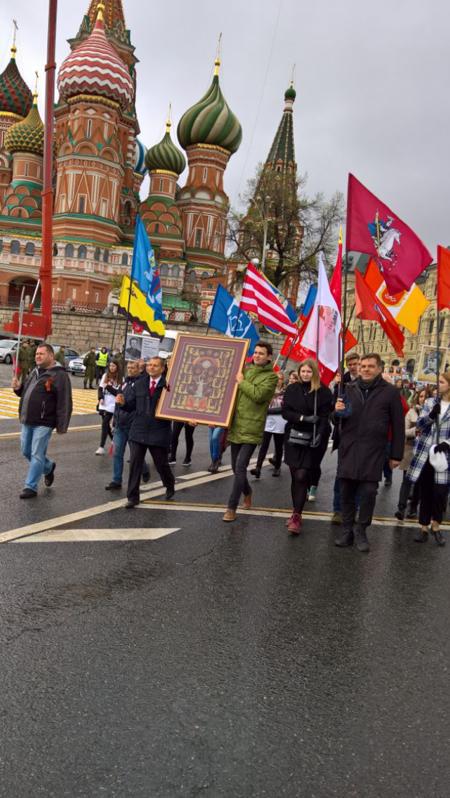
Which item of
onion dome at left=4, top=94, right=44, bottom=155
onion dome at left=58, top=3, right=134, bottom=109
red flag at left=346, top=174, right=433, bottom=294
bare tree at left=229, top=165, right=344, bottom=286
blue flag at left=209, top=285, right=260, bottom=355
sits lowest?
blue flag at left=209, top=285, right=260, bottom=355

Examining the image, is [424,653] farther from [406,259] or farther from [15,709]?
[406,259]

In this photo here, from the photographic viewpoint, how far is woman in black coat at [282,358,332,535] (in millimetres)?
6457

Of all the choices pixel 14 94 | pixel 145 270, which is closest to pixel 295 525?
pixel 145 270

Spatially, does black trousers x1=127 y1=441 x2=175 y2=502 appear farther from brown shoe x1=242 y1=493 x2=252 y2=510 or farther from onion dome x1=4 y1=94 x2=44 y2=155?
onion dome x1=4 y1=94 x2=44 y2=155

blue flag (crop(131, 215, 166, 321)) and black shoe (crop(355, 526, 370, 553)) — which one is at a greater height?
blue flag (crop(131, 215, 166, 321))

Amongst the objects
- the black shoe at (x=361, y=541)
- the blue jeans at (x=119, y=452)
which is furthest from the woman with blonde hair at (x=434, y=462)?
the blue jeans at (x=119, y=452)

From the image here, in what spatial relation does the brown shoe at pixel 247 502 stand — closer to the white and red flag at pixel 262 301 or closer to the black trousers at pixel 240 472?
the black trousers at pixel 240 472

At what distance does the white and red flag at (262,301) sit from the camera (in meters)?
12.0

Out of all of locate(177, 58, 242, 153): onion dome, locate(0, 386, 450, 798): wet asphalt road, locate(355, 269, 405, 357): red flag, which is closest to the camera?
locate(0, 386, 450, 798): wet asphalt road

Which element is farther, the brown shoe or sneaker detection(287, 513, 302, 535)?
the brown shoe

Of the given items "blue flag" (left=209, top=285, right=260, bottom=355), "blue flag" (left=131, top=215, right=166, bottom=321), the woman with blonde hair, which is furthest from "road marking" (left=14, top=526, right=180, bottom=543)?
"blue flag" (left=209, top=285, right=260, bottom=355)

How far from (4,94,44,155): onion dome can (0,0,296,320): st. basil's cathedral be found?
0.10 m

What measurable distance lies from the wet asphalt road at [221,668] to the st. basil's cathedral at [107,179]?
159 feet

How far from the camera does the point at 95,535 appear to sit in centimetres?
570
